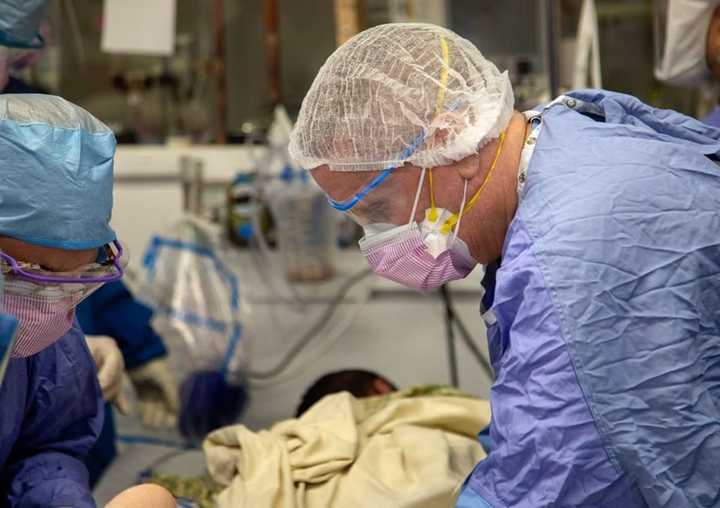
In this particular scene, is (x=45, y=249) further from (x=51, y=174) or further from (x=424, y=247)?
(x=424, y=247)

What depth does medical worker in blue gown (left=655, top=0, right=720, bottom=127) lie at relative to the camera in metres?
2.54

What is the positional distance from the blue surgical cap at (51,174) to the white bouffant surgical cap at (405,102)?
348 mm

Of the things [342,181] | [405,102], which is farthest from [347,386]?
[405,102]

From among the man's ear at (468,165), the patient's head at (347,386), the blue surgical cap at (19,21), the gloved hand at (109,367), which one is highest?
the blue surgical cap at (19,21)

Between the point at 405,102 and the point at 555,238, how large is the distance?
12.5 inches

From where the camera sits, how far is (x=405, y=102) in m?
1.44

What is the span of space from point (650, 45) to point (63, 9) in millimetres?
2350

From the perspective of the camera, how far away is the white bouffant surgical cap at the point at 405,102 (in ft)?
4.71

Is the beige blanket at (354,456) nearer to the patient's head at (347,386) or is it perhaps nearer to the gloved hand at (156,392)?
the patient's head at (347,386)

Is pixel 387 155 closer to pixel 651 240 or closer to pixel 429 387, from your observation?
pixel 651 240

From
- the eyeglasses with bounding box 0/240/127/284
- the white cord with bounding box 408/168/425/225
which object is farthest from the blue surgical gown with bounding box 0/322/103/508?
the white cord with bounding box 408/168/425/225

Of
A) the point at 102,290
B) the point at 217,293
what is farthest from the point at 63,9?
the point at 102,290

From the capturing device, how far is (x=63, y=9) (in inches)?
154

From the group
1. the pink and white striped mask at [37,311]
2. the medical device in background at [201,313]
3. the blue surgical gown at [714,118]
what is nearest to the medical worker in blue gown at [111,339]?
the medical device in background at [201,313]
